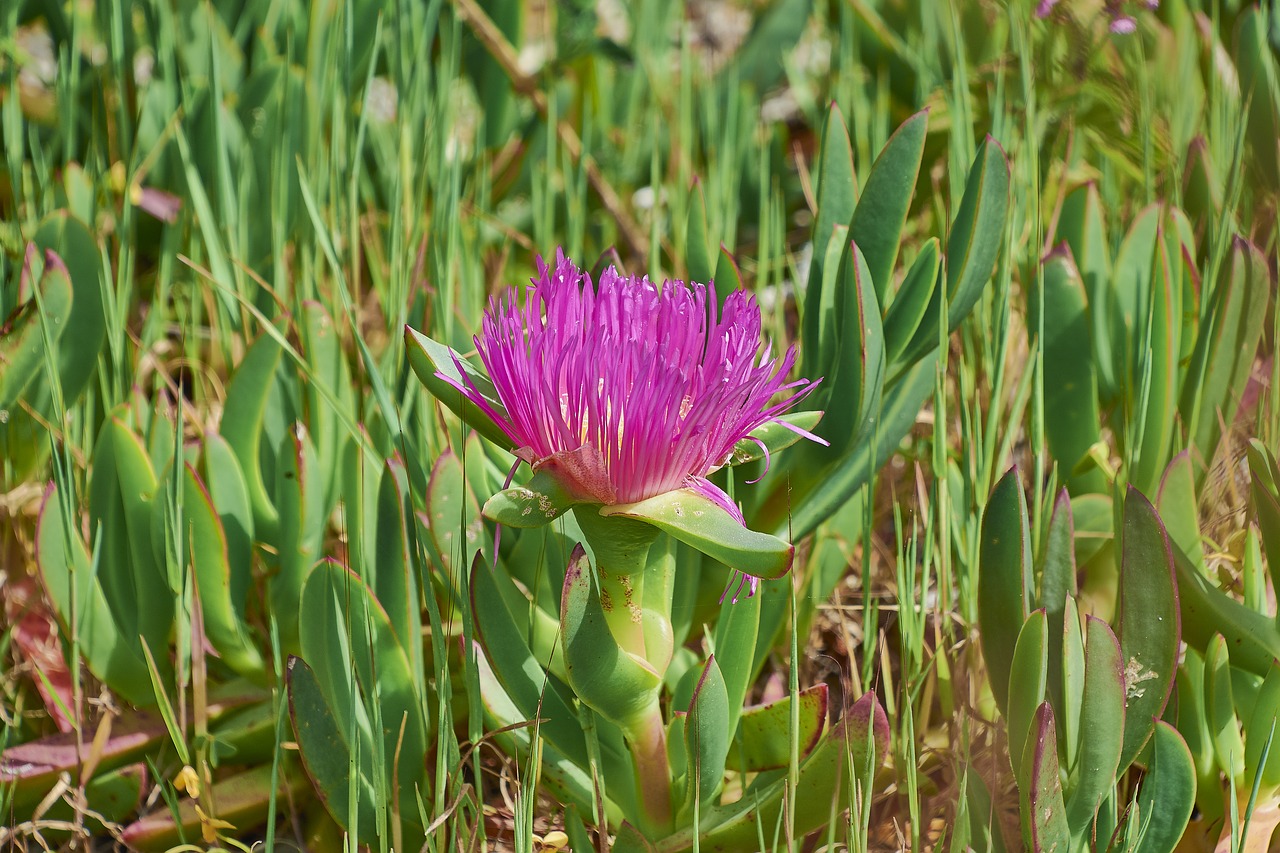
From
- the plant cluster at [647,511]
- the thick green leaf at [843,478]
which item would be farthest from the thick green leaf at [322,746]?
the thick green leaf at [843,478]

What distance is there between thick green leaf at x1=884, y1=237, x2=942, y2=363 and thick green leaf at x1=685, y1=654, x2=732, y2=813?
329 mm

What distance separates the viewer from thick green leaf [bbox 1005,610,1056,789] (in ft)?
2.31

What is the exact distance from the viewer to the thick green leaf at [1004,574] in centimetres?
76

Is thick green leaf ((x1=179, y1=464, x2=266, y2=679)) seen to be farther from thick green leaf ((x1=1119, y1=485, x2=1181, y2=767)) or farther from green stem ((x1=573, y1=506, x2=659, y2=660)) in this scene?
thick green leaf ((x1=1119, y1=485, x2=1181, y2=767))

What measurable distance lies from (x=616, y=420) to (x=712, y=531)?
77mm

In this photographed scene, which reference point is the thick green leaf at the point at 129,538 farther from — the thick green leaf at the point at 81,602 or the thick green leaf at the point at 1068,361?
the thick green leaf at the point at 1068,361

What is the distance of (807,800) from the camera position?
0.76 m

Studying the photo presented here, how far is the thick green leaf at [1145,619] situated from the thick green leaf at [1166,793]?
0.01m

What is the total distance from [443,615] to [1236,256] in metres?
0.74

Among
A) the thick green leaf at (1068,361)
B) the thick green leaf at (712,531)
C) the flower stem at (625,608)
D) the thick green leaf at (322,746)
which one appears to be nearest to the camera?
the thick green leaf at (712,531)

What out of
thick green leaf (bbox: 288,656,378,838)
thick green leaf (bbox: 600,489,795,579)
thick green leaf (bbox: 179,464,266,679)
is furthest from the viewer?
thick green leaf (bbox: 179,464,266,679)

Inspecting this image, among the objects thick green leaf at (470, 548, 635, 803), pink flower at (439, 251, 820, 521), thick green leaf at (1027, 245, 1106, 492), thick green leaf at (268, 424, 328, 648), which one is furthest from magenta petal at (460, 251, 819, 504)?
thick green leaf at (1027, 245, 1106, 492)

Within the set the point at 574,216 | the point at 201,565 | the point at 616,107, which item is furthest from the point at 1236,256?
the point at 616,107

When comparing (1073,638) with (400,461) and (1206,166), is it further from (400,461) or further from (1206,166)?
(1206,166)
